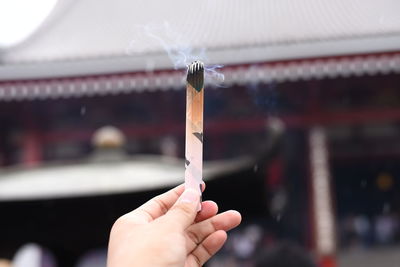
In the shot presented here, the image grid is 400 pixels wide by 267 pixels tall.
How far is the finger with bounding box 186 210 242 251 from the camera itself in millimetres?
1213

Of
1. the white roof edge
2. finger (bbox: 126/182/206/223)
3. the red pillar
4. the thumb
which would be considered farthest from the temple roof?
the thumb

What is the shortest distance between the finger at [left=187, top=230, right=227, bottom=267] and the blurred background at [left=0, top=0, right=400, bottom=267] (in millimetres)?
2543

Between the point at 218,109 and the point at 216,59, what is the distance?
4.25ft

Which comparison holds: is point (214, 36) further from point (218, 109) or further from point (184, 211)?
point (184, 211)

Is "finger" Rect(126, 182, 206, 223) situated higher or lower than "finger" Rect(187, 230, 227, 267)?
higher

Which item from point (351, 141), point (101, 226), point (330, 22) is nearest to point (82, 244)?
point (101, 226)

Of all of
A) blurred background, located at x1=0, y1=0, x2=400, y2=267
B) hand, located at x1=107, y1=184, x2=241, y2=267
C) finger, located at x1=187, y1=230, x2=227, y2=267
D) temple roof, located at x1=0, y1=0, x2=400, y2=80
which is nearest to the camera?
hand, located at x1=107, y1=184, x2=241, y2=267

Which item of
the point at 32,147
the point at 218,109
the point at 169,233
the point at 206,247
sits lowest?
the point at 32,147

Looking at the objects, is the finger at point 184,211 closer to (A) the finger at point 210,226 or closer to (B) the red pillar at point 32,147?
(A) the finger at point 210,226

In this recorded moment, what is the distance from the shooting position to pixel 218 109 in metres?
7.34

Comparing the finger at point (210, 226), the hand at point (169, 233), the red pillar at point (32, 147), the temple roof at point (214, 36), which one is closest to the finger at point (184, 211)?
the hand at point (169, 233)

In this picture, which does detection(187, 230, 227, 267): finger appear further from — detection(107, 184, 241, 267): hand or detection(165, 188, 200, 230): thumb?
detection(165, 188, 200, 230): thumb

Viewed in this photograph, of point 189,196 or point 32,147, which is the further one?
point 32,147

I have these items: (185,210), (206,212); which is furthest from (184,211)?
(206,212)
